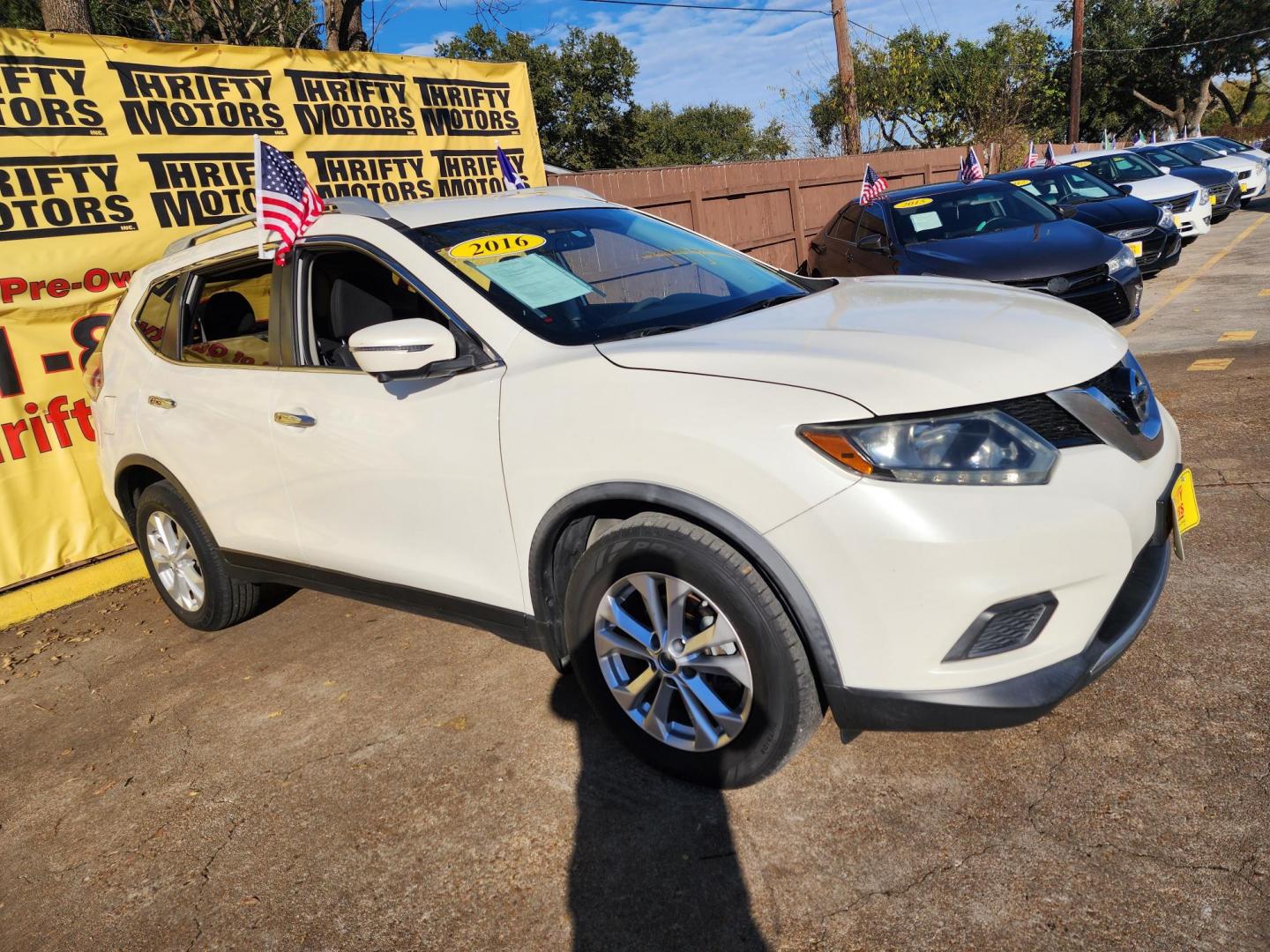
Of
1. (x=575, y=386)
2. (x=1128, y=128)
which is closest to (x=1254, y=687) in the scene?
(x=575, y=386)

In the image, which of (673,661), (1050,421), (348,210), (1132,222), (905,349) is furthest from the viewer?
(1132,222)

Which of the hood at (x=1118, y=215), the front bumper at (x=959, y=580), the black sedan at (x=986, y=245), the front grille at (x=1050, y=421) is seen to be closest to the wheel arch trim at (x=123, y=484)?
the front bumper at (x=959, y=580)

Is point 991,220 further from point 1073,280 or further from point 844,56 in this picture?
point 844,56

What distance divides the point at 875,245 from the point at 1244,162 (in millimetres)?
15789

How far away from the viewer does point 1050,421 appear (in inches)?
96.3

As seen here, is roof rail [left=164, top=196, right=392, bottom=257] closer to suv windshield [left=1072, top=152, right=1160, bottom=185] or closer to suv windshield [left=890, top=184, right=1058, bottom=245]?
suv windshield [left=890, top=184, right=1058, bottom=245]

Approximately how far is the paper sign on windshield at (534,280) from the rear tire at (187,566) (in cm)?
197

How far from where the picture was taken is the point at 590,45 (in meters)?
37.8

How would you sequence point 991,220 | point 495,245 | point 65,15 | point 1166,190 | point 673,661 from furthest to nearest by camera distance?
point 1166,190 < point 991,220 < point 65,15 < point 495,245 < point 673,661

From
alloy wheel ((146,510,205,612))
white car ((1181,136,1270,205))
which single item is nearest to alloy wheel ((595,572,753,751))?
alloy wheel ((146,510,205,612))

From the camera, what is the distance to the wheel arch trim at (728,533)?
7.83 ft

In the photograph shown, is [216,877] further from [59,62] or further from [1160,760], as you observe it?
[59,62]

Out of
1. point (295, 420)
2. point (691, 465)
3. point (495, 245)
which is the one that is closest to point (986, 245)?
point (495, 245)

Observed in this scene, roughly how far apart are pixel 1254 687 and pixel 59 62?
6.44 meters
